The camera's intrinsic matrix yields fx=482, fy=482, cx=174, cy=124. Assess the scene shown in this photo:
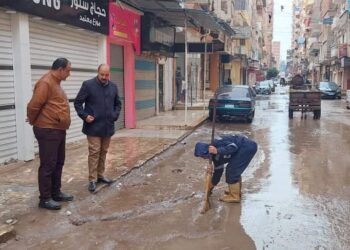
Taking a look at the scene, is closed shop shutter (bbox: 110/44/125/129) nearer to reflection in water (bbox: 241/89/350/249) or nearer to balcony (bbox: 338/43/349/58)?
reflection in water (bbox: 241/89/350/249)

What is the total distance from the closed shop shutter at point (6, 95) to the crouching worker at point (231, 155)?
3980mm

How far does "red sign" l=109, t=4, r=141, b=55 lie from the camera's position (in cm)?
1352

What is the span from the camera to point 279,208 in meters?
6.51

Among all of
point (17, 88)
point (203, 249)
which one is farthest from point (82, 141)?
point (203, 249)

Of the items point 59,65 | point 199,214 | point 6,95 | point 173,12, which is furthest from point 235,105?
point 59,65

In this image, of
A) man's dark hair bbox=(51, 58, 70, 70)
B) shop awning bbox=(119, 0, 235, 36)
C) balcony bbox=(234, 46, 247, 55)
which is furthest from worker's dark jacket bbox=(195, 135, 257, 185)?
balcony bbox=(234, 46, 247, 55)

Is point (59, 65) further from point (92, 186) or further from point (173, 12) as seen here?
point (173, 12)

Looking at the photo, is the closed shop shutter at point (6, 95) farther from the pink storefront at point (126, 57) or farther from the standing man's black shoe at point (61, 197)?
the pink storefront at point (126, 57)

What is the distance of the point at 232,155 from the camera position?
6.67 metres

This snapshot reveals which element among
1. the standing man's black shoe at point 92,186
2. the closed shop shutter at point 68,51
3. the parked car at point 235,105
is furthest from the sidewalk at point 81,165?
the parked car at point 235,105

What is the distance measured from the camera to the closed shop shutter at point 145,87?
57.2ft

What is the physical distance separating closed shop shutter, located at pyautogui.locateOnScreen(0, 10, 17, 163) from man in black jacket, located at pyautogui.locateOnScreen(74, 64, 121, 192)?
2.23 m

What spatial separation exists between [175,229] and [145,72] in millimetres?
13205

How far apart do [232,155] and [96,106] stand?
2084 millimetres
